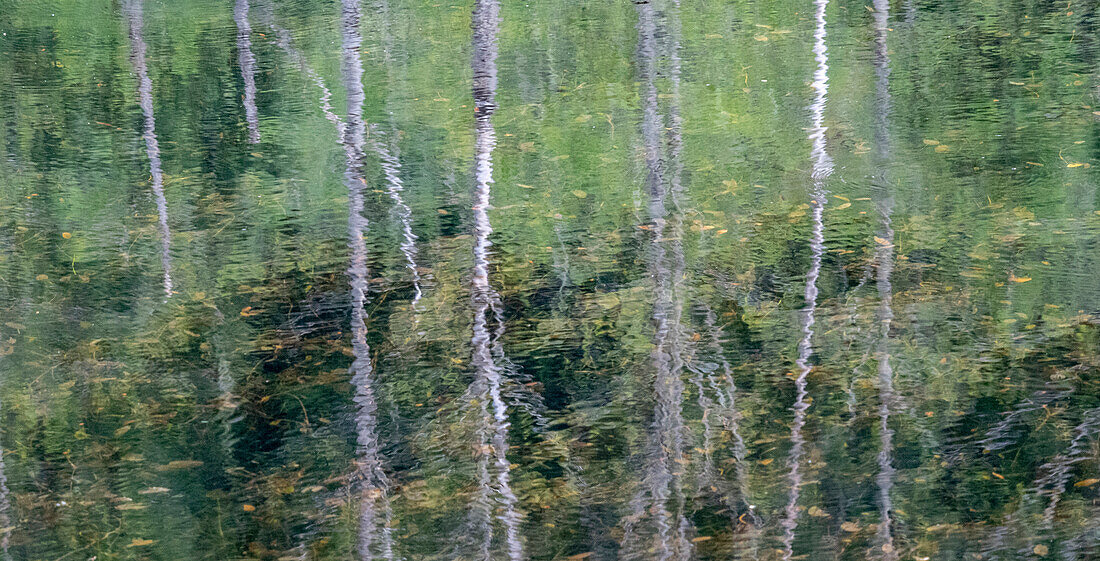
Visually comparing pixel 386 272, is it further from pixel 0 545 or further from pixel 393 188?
pixel 0 545

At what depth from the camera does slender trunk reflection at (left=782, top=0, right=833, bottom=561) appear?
4.83 m

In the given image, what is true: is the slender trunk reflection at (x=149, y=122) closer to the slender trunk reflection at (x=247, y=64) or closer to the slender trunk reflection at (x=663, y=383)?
the slender trunk reflection at (x=247, y=64)

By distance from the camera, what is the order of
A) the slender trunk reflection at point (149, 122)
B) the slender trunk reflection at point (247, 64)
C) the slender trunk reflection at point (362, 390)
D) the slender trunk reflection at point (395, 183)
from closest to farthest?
the slender trunk reflection at point (362, 390) < the slender trunk reflection at point (395, 183) < the slender trunk reflection at point (149, 122) < the slender trunk reflection at point (247, 64)

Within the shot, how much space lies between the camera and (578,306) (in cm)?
637

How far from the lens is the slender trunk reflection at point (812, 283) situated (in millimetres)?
4828

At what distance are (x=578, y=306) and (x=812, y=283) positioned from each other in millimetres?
1786

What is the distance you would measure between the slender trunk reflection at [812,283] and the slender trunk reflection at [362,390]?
2258 mm

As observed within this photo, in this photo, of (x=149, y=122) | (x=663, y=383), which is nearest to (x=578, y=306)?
(x=663, y=383)

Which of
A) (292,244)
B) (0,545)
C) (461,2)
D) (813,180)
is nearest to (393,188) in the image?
(292,244)

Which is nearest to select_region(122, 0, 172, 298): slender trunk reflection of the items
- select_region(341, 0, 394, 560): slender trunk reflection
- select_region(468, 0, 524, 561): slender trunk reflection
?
select_region(341, 0, 394, 560): slender trunk reflection

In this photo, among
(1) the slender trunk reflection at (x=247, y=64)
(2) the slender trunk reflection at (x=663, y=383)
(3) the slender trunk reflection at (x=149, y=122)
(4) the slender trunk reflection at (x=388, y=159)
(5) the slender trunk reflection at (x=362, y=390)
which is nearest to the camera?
(2) the slender trunk reflection at (x=663, y=383)

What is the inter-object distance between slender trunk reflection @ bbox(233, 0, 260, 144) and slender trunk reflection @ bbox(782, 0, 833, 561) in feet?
19.3

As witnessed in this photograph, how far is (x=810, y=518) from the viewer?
473cm

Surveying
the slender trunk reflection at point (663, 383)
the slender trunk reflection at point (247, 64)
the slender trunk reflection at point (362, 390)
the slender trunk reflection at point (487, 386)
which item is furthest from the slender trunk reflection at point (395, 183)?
the slender trunk reflection at point (663, 383)
